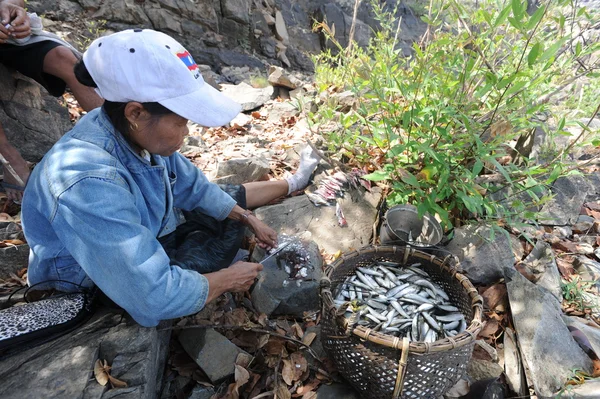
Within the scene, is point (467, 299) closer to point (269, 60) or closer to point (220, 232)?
point (220, 232)

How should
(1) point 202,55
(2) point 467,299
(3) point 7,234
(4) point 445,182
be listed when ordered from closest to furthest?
(2) point 467,299 → (4) point 445,182 → (3) point 7,234 → (1) point 202,55

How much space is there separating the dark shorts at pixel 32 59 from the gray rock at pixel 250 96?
303 centimetres

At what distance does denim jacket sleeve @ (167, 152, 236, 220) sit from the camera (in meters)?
2.62

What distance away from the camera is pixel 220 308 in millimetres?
2734

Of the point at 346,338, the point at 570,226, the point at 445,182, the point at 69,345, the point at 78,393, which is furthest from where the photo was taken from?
the point at 570,226

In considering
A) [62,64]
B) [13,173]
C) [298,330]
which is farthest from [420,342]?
[62,64]

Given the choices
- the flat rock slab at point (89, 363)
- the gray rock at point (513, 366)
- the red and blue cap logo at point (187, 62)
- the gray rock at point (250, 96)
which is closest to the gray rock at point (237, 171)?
the flat rock slab at point (89, 363)

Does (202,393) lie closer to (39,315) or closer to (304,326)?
(304,326)

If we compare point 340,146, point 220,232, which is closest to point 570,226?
point 340,146

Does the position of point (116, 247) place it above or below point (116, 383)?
above

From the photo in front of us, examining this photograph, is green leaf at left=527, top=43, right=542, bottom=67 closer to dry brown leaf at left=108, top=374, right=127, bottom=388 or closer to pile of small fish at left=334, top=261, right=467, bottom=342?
pile of small fish at left=334, top=261, right=467, bottom=342

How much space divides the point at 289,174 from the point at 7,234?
2708 mm

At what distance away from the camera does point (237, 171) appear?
3891 millimetres

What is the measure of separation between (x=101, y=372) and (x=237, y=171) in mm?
2413
